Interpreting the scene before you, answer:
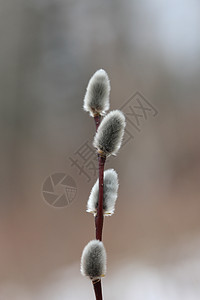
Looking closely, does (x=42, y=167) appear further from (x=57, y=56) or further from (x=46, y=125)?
(x=57, y=56)

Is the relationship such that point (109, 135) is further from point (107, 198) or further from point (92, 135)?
point (92, 135)

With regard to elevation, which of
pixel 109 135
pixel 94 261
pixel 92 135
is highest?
pixel 92 135

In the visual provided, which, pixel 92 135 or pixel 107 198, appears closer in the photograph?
pixel 107 198

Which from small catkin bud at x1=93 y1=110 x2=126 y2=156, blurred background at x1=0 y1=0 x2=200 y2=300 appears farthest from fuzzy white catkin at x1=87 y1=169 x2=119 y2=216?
blurred background at x1=0 y1=0 x2=200 y2=300

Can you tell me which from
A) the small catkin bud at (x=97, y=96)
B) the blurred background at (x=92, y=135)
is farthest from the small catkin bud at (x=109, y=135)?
the blurred background at (x=92, y=135)

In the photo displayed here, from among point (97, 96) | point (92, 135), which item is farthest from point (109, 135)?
point (92, 135)

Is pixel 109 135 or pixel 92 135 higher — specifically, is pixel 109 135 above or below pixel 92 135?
below

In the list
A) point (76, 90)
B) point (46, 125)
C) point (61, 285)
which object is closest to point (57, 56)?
point (76, 90)

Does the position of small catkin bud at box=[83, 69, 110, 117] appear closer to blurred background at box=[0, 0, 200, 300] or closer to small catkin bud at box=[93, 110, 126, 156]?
small catkin bud at box=[93, 110, 126, 156]
